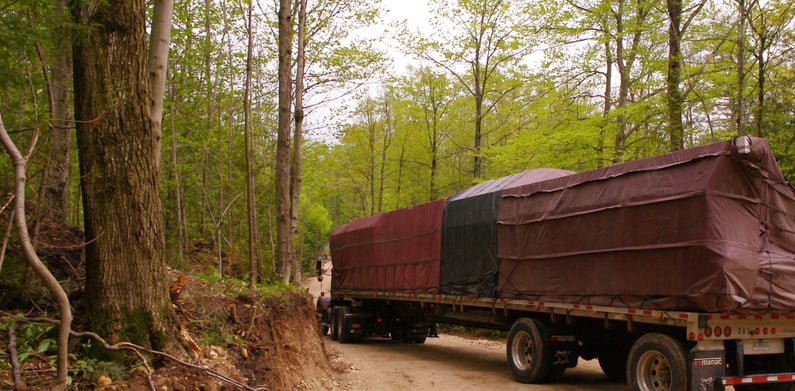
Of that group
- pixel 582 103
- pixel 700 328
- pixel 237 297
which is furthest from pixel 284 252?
pixel 582 103

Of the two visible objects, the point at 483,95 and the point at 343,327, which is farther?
the point at 483,95

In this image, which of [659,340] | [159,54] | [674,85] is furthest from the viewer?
[674,85]

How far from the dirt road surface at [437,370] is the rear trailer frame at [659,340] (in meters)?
0.53

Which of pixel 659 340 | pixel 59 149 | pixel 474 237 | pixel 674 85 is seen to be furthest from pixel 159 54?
pixel 674 85

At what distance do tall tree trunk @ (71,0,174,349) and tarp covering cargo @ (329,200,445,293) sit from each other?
868 centimetres

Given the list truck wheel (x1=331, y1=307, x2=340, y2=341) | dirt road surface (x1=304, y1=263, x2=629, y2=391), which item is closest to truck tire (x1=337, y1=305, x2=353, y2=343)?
truck wheel (x1=331, y1=307, x2=340, y2=341)

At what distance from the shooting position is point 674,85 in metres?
14.9

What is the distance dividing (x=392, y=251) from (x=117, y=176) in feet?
35.9

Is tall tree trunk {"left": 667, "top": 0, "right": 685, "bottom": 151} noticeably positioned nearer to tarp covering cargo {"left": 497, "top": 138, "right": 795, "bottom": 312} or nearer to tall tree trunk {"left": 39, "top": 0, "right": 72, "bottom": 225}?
tarp covering cargo {"left": 497, "top": 138, "right": 795, "bottom": 312}

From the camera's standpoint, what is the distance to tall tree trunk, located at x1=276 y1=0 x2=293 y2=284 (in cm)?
1388

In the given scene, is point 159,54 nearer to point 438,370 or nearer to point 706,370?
point 706,370

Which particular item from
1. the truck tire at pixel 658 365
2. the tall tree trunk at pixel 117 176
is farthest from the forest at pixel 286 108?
the truck tire at pixel 658 365

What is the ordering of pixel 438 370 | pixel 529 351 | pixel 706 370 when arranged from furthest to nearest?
pixel 438 370, pixel 529 351, pixel 706 370

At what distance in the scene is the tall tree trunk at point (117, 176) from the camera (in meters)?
5.35
